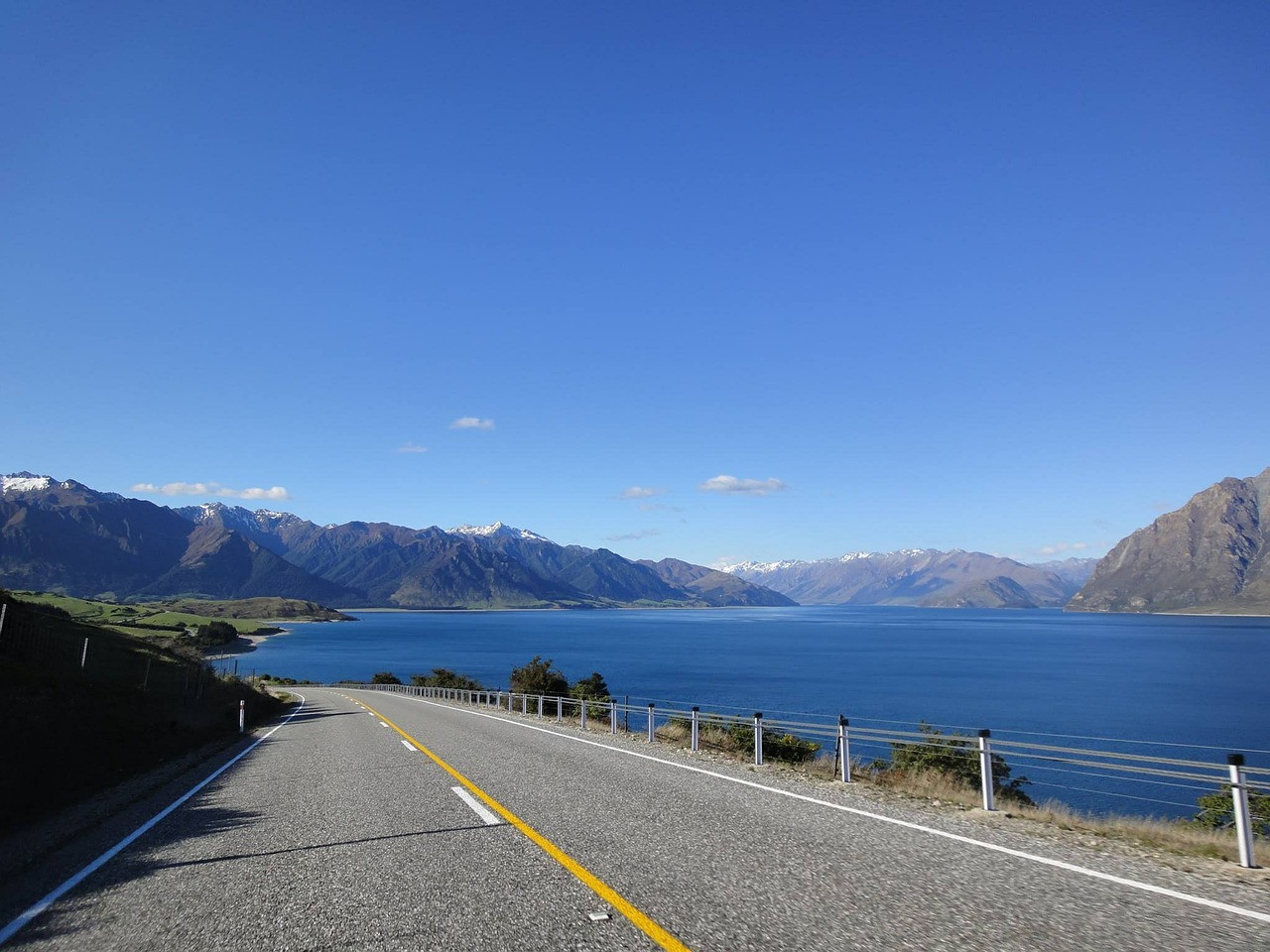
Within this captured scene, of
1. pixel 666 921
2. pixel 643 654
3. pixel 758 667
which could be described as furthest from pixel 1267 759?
pixel 643 654

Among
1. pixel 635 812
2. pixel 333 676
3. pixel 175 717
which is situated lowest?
pixel 333 676

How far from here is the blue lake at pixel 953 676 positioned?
2120 inches

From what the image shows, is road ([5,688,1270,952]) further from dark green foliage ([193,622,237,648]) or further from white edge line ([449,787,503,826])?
dark green foliage ([193,622,237,648])

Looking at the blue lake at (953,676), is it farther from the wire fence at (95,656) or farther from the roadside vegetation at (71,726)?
the wire fence at (95,656)

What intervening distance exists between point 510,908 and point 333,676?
117m

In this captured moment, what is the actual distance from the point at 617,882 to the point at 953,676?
→ 321ft

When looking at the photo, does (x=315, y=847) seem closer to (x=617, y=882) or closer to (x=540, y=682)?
(x=617, y=882)

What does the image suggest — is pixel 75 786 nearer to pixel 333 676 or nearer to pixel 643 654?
pixel 333 676

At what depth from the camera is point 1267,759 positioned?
43438 millimetres

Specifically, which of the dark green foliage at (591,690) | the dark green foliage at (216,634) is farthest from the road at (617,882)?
the dark green foliage at (216,634)

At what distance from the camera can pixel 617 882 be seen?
6180 mm

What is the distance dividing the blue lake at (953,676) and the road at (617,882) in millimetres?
5039

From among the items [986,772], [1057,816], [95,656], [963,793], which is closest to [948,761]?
[963,793]

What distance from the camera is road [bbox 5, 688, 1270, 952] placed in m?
5.11
